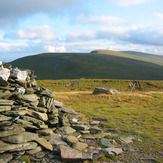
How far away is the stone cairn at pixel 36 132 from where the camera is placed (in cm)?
914

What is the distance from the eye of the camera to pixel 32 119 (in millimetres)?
11852

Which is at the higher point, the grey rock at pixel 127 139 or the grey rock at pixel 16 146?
the grey rock at pixel 16 146

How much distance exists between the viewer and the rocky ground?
9.15m

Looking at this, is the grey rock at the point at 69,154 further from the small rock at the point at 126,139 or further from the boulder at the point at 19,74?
the boulder at the point at 19,74

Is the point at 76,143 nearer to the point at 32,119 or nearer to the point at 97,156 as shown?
the point at 97,156

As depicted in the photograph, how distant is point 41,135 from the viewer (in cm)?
1155

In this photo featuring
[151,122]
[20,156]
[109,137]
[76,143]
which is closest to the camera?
[20,156]

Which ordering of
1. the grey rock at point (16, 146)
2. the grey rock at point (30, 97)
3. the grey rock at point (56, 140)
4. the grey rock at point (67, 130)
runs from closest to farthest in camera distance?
the grey rock at point (16, 146), the grey rock at point (56, 140), the grey rock at point (67, 130), the grey rock at point (30, 97)

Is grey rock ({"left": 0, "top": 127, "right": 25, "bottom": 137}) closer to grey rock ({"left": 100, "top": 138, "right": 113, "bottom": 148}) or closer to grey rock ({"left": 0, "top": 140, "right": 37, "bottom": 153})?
grey rock ({"left": 0, "top": 140, "right": 37, "bottom": 153})

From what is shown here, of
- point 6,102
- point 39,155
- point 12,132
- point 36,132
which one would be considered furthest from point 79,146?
point 6,102

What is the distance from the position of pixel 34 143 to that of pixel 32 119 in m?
2.29

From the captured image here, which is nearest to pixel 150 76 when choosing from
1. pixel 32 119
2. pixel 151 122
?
pixel 151 122

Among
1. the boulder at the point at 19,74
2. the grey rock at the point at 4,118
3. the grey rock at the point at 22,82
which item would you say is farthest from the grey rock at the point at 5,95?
the boulder at the point at 19,74

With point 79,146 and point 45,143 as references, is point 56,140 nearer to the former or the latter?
point 45,143
